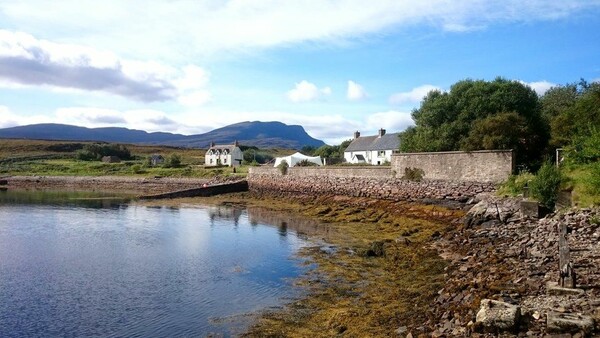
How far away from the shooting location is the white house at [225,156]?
105 m

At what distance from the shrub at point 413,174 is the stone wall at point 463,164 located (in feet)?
0.88

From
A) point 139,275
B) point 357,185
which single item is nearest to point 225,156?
point 357,185

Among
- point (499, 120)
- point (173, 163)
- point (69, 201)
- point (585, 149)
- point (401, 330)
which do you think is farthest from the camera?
point (173, 163)

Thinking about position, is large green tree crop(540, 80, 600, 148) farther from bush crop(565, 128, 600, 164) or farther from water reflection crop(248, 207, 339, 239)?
water reflection crop(248, 207, 339, 239)

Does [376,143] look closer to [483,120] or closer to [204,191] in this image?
[204,191]

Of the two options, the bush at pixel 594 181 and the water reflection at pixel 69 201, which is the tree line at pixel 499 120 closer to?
the bush at pixel 594 181

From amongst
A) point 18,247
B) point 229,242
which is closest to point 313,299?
point 229,242

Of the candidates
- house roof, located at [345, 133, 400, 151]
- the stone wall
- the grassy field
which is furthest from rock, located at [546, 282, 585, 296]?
the grassy field

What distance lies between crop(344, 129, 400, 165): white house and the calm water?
37.5 meters

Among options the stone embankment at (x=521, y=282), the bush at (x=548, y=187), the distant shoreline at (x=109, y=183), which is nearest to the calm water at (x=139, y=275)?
the stone embankment at (x=521, y=282)

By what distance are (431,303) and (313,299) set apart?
411 cm

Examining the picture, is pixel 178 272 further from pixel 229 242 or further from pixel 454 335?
pixel 454 335

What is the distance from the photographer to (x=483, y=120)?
37281mm

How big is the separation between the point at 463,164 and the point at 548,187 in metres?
11.6
